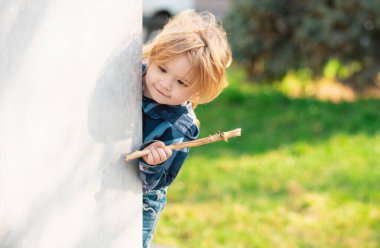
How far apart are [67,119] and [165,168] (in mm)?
369

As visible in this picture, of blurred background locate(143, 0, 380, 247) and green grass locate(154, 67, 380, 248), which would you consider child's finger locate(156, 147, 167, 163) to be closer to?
blurred background locate(143, 0, 380, 247)

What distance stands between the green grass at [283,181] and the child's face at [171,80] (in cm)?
247

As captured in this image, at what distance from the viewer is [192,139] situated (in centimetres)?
226

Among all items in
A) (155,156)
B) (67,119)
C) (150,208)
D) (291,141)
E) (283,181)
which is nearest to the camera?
(67,119)

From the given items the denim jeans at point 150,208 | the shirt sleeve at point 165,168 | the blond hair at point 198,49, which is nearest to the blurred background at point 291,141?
the denim jeans at point 150,208

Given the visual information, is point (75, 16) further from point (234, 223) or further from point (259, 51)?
point (259, 51)

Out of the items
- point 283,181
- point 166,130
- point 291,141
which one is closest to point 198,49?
point 166,130

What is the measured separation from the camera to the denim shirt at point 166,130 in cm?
218

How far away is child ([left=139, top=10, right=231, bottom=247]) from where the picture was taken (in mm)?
2109

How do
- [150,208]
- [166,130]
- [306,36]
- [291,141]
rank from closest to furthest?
1. [166,130]
2. [150,208]
3. [291,141]
4. [306,36]

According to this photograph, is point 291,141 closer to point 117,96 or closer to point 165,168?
point 165,168

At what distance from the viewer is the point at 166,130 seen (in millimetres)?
2191

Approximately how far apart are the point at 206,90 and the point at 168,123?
0.14m

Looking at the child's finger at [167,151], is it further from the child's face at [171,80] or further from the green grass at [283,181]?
the green grass at [283,181]
